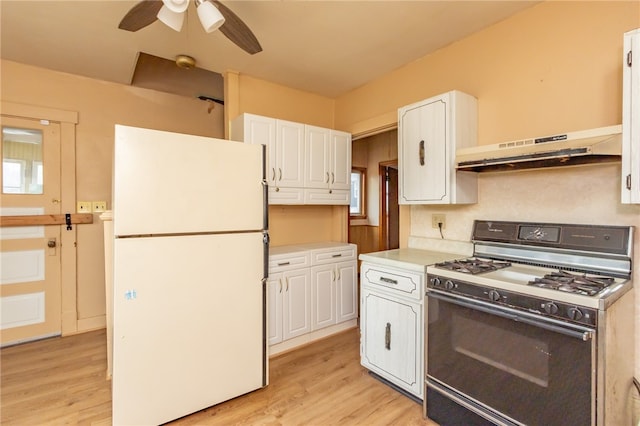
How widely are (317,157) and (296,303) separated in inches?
56.1

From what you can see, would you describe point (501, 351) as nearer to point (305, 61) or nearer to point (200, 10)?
point (200, 10)

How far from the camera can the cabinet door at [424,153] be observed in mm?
2203

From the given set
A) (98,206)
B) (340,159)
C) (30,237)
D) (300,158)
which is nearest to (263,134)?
(300,158)

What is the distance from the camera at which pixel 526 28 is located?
6.61 feet

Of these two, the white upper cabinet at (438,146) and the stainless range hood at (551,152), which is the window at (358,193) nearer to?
the white upper cabinet at (438,146)

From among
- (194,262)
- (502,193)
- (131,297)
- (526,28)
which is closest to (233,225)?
(194,262)

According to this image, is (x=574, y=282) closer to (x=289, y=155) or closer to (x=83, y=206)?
(x=289, y=155)

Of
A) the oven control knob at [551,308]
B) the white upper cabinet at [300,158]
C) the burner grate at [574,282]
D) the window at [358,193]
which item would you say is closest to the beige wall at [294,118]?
the white upper cabinet at [300,158]

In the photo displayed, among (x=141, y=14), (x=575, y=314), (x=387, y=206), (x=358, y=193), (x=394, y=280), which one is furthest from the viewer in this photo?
(x=358, y=193)

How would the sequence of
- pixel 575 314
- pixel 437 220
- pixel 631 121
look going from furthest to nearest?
1. pixel 437 220
2. pixel 631 121
3. pixel 575 314

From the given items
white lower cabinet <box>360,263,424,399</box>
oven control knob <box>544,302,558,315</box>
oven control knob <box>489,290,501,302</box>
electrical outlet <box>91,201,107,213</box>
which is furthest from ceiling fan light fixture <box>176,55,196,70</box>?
oven control knob <box>544,302,558,315</box>

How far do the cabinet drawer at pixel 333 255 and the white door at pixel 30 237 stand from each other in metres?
2.60

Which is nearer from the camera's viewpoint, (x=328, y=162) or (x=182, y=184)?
(x=182, y=184)

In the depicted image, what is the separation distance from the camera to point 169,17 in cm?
167
